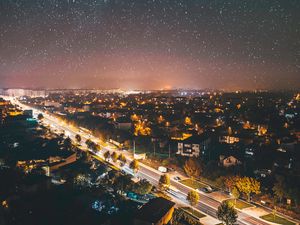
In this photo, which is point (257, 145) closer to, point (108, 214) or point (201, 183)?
point (201, 183)

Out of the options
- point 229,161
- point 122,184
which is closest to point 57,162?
point 122,184

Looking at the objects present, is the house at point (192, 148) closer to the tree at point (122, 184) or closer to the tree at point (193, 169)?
the tree at point (193, 169)

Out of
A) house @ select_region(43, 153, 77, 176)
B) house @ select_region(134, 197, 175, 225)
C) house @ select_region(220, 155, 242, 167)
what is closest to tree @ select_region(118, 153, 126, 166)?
house @ select_region(43, 153, 77, 176)

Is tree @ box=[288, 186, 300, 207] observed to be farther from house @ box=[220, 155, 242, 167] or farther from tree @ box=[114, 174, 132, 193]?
tree @ box=[114, 174, 132, 193]

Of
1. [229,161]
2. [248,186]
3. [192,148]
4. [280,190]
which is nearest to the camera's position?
[280,190]

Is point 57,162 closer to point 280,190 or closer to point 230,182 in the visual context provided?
point 230,182

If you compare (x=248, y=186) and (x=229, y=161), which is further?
(x=229, y=161)

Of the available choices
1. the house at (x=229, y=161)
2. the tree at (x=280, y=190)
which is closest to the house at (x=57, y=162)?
the house at (x=229, y=161)

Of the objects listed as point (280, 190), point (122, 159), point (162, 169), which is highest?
point (280, 190)

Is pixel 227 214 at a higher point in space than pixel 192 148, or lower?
lower
